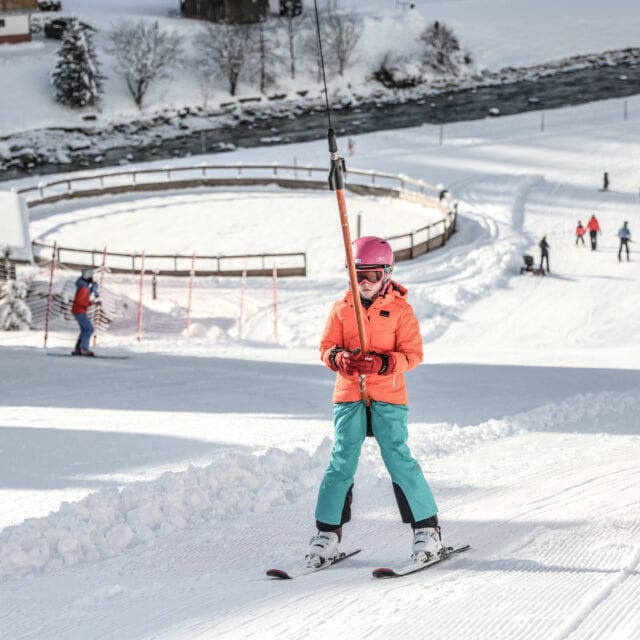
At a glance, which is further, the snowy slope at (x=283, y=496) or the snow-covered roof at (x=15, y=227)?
the snow-covered roof at (x=15, y=227)

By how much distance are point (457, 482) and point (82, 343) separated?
10.1 metres

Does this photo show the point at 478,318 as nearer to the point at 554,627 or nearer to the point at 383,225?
the point at 383,225

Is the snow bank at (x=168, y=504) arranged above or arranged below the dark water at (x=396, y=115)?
below

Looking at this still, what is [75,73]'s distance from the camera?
58.2 metres

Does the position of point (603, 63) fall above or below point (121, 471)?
above

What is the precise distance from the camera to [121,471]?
9195mm

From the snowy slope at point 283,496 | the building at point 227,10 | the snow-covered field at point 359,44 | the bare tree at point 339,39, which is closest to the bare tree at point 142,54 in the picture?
the snow-covered field at point 359,44

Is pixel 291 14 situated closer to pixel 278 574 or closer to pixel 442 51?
pixel 442 51

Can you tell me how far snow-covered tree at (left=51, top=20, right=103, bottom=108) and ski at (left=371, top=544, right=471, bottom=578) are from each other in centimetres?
5501

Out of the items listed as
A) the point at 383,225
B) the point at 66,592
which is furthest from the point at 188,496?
the point at 383,225

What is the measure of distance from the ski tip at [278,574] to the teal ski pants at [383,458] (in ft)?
1.36

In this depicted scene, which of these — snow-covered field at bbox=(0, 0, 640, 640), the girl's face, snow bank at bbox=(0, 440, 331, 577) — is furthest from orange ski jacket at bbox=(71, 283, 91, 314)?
the girl's face

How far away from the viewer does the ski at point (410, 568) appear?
6.39 meters

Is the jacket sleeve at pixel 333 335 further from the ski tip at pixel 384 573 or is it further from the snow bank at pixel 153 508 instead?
the snow bank at pixel 153 508
